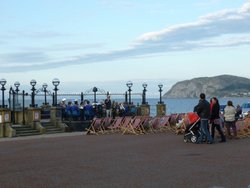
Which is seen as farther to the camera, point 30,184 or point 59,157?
point 59,157

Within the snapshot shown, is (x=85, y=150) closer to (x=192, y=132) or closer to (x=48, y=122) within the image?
(x=192, y=132)

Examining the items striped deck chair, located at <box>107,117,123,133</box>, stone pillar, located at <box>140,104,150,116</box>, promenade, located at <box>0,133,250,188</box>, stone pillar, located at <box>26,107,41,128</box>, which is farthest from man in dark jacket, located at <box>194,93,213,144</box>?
stone pillar, located at <box>140,104,150,116</box>

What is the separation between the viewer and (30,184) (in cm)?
1083

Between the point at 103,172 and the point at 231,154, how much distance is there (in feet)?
16.2

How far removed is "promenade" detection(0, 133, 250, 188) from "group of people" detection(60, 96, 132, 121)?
12888 mm

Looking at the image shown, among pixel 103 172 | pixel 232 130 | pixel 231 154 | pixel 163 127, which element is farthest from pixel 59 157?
pixel 163 127

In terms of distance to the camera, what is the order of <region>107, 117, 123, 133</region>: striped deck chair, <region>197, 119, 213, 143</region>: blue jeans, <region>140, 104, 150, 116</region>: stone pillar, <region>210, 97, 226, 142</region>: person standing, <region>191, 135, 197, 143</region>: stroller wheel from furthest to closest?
<region>140, 104, 150, 116</region>: stone pillar, <region>107, 117, 123, 133</region>: striped deck chair, <region>210, 97, 226, 142</region>: person standing, <region>191, 135, 197, 143</region>: stroller wheel, <region>197, 119, 213, 143</region>: blue jeans

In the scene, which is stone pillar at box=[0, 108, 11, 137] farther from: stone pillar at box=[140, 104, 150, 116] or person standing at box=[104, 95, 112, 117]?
stone pillar at box=[140, 104, 150, 116]

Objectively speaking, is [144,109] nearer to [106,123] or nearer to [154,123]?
[106,123]

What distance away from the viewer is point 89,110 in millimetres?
33281

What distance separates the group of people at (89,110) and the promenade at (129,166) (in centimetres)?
1289

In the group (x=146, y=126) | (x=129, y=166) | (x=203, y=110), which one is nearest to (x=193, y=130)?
(x=203, y=110)

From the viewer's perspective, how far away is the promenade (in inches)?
429

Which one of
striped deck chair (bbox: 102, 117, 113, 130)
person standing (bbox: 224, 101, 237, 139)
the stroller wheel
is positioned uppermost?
person standing (bbox: 224, 101, 237, 139)
